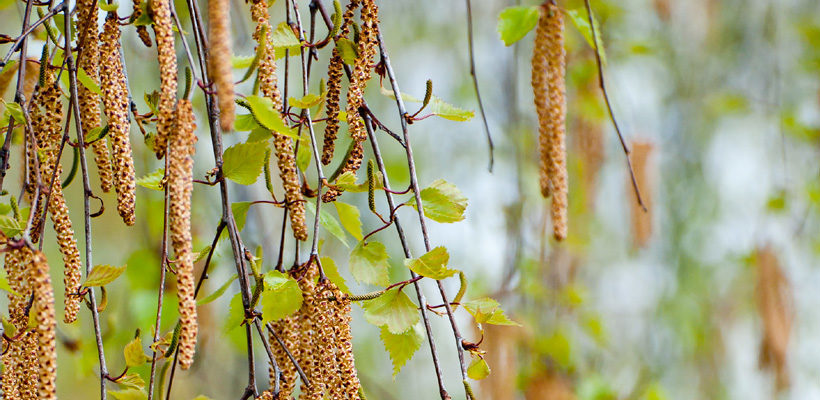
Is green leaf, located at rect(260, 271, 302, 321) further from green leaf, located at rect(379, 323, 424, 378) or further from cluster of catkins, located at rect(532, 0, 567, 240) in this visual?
cluster of catkins, located at rect(532, 0, 567, 240)

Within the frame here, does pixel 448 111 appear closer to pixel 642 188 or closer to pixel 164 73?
pixel 164 73

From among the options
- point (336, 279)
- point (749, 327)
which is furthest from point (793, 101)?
point (336, 279)

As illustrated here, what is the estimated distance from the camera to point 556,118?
95cm

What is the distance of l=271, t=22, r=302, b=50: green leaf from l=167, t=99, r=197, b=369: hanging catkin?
0.20m

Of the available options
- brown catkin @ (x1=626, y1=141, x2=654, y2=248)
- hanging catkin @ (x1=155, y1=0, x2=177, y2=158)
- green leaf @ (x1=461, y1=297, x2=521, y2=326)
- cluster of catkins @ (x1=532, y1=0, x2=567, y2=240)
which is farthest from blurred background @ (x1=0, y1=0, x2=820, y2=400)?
hanging catkin @ (x1=155, y1=0, x2=177, y2=158)

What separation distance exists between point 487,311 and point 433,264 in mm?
87

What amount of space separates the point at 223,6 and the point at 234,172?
21 centimetres

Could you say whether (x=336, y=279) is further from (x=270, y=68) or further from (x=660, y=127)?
(x=660, y=127)

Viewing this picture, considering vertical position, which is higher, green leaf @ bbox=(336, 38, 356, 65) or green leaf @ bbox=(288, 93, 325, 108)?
green leaf @ bbox=(336, 38, 356, 65)

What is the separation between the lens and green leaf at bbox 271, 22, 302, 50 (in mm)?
806

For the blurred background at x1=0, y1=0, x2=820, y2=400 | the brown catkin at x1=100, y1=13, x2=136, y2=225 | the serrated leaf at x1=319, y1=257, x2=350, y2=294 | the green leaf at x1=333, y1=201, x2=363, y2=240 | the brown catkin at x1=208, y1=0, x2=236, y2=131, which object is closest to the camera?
the brown catkin at x1=208, y1=0, x2=236, y2=131

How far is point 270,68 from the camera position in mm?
744

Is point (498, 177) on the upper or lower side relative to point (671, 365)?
upper

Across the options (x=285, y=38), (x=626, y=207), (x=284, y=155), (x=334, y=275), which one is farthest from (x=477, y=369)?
(x=626, y=207)
